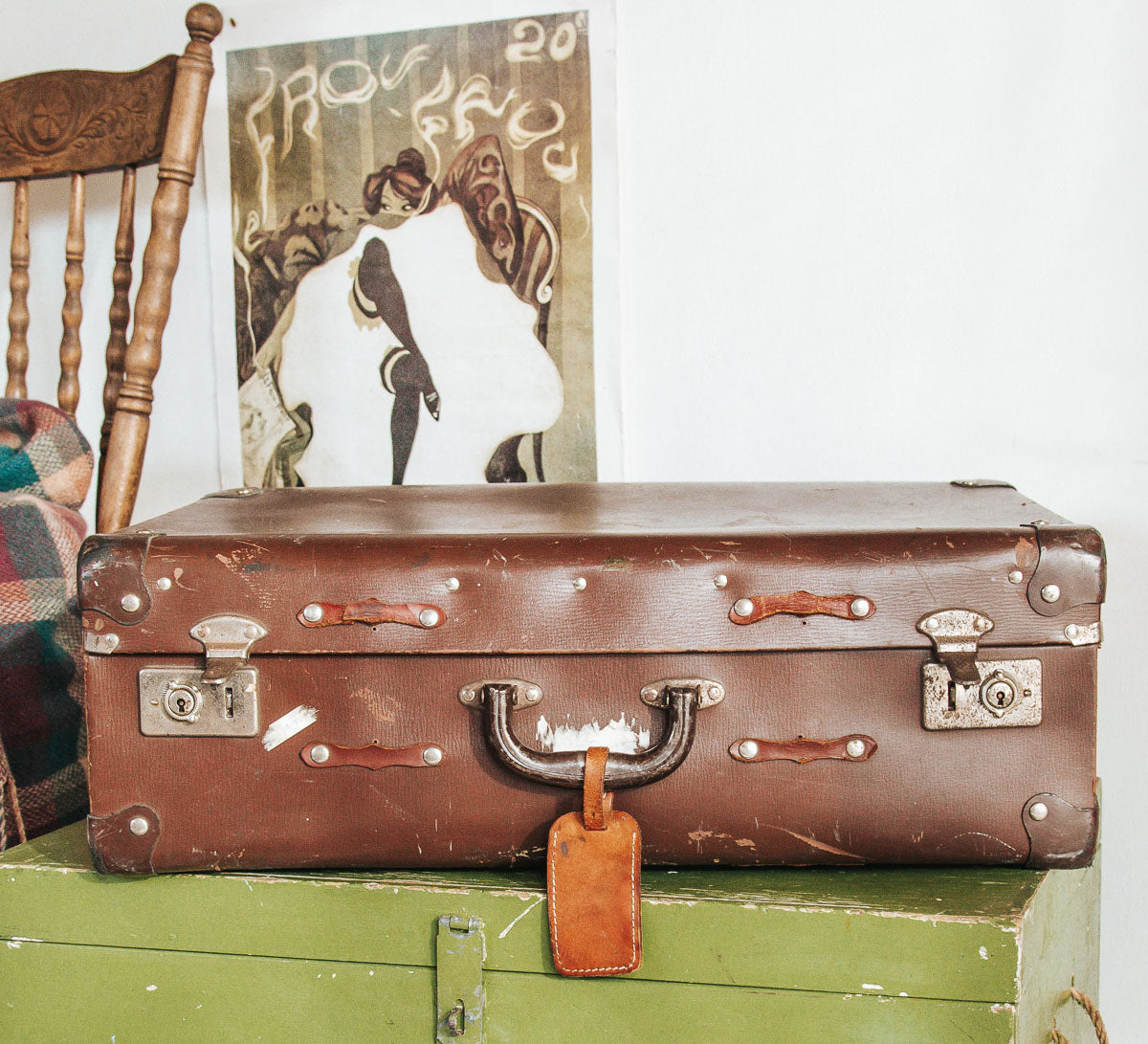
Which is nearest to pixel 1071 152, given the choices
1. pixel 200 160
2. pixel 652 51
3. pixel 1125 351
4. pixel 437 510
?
pixel 1125 351

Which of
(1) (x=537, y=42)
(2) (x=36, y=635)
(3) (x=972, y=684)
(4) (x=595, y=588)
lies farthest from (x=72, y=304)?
(3) (x=972, y=684)

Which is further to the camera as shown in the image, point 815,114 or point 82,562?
point 815,114

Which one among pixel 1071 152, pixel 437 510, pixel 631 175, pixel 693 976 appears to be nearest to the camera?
pixel 693 976

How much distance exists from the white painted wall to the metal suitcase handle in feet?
1.90

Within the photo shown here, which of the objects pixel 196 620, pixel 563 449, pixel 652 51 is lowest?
pixel 196 620

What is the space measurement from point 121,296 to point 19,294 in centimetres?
16

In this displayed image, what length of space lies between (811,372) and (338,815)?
776 millimetres

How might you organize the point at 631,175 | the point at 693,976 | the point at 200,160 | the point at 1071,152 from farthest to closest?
1. the point at 200,160
2. the point at 631,175
3. the point at 1071,152
4. the point at 693,976

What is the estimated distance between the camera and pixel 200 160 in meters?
1.36

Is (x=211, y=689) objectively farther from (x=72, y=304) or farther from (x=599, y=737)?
(x=72, y=304)

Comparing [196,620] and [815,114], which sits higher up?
[815,114]

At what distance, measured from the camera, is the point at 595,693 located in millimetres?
722

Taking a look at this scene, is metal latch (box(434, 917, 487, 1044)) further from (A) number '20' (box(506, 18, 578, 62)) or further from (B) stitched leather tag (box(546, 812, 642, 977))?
(A) number '20' (box(506, 18, 578, 62))

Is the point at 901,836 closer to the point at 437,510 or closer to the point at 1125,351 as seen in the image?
the point at 437,510
